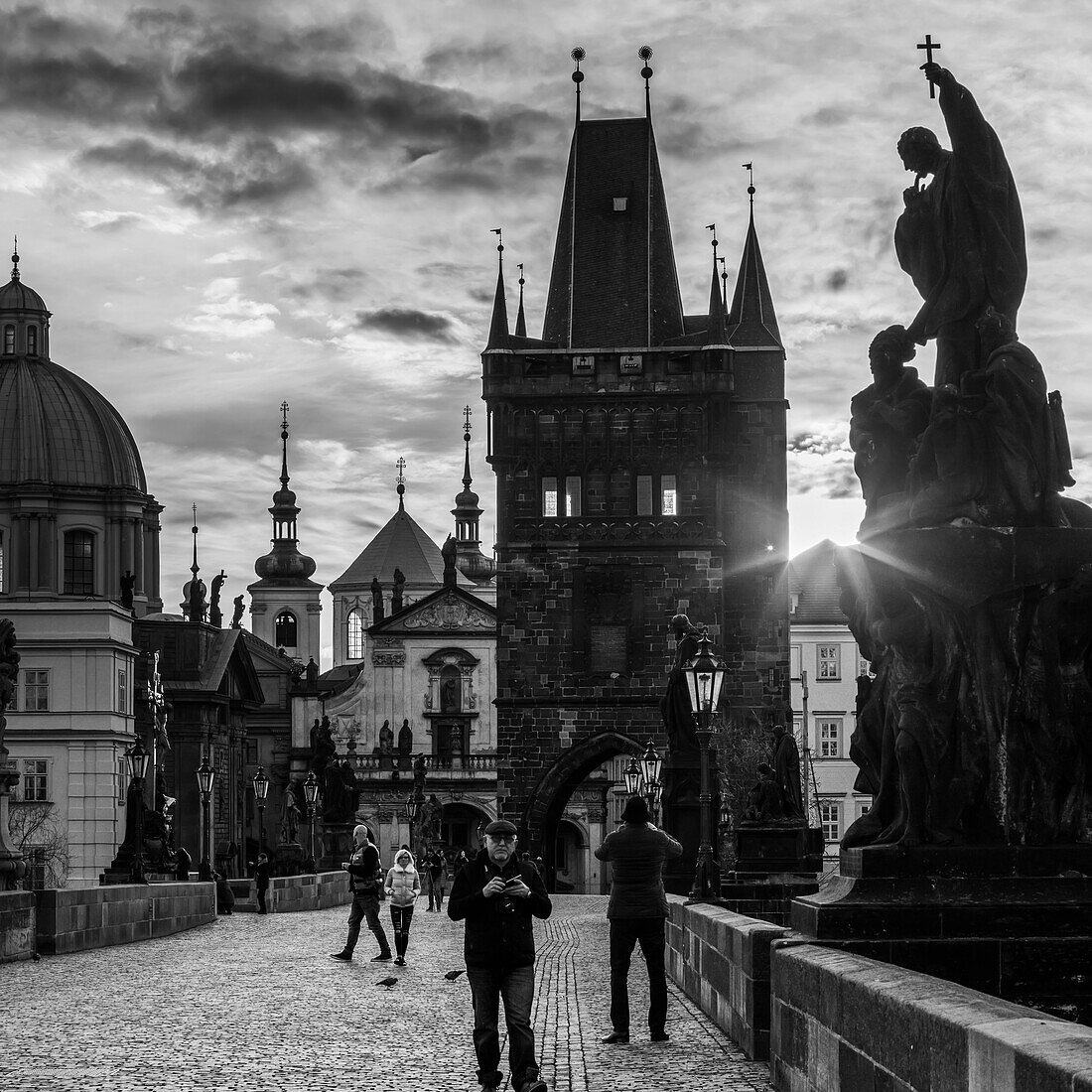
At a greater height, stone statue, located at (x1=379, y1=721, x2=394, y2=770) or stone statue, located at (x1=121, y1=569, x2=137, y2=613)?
stone statue, located at (x1=121, y1=569, x2=137, y2=613)

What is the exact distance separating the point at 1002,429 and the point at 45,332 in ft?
282

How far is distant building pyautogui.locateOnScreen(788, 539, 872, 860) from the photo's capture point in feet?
281

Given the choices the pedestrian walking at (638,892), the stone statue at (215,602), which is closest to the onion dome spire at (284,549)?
the stone statue at (215,602)

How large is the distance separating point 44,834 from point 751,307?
32.2 meters

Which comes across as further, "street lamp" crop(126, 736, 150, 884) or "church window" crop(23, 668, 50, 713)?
"church window" crop(23, 668, 50, 713)

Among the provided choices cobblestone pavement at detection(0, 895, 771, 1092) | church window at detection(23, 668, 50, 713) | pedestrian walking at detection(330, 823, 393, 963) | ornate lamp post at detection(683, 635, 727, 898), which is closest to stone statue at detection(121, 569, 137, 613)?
church window at detection(23, 668, 50, 713)

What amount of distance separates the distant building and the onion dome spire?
59843 mm

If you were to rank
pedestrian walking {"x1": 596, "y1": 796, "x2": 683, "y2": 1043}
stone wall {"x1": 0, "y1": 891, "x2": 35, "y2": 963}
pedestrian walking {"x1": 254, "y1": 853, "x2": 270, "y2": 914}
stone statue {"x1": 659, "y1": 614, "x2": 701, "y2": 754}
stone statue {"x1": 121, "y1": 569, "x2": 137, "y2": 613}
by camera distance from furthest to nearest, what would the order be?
stone statue {"x1": 121, "y1": 569, "x2": 137, "y2": 613}, pedestrian walking {"x1": 254, "y1": 853, "x2": 270, "y2": 914}, stone statue {"x1": 659, "y1": 614, "x2": 701, "y2": 754}, stone wall {"x1": 0, "y1": 891, "x2": 35, "y2": 963}, pedestrian walking {"x1": 596, "y1": 796, "x2": 683, "y2": 1043}

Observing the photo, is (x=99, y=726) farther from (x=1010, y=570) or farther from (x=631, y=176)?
(x=1010, y=570)

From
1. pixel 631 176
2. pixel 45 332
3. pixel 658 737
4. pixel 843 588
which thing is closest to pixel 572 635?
pixel 658 737

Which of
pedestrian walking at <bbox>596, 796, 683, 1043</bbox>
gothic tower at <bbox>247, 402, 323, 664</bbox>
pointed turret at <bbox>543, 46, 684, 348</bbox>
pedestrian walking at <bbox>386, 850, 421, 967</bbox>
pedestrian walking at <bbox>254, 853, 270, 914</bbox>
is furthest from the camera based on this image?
gothic tower at <bbox>247, 402, 323, 664</bbox>

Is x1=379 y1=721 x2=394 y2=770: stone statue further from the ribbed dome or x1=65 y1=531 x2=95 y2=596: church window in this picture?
the ribbed dome

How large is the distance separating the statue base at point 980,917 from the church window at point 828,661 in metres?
82.7

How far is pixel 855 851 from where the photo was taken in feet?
28.6
